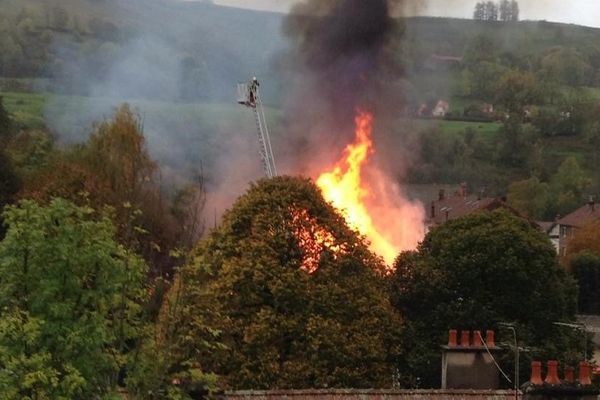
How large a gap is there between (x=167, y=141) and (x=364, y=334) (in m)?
69.8

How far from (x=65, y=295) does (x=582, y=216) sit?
127m

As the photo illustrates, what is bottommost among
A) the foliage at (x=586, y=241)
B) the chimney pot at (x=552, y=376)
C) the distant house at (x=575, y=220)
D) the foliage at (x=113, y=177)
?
the chimney pot at (x=552, y=376)

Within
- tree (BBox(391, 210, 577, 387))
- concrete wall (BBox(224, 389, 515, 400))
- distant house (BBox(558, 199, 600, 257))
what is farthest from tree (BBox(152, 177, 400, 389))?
distant house (BBox(558, 199, 600, 257))

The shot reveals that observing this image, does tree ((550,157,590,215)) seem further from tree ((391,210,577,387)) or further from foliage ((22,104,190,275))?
tree ((391,210,577,387))

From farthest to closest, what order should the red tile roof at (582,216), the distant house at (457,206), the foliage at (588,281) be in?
the red tile roof at (582,216)
the distant house at (457,206)
the foliage at (588,281)

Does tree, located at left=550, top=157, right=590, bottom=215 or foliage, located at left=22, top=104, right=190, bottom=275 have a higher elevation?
tree, located at left=550, top=157, right=590, bottom=215

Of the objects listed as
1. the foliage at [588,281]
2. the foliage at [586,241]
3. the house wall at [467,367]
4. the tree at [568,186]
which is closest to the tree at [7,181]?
the foliage at [588,281]

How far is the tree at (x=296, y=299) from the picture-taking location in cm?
5044

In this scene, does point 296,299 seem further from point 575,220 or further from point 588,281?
point 575,220

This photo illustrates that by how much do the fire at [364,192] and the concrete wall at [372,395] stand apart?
3643 cm

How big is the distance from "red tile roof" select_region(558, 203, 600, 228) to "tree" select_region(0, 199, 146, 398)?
389 feet

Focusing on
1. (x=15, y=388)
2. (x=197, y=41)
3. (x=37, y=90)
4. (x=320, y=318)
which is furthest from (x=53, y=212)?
(x=37, y=90)

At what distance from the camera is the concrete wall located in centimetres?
3553

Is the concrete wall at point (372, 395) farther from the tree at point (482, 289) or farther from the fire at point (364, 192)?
the fire at point (364, 192)
